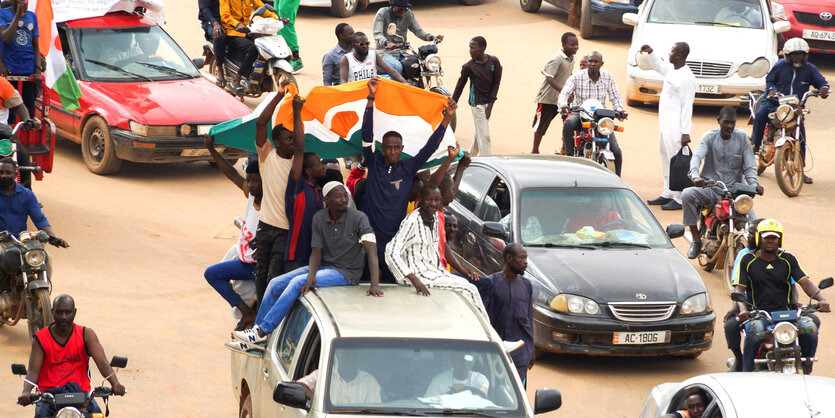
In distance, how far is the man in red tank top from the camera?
7910 millimetres

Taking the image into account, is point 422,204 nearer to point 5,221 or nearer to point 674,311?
point 674,311

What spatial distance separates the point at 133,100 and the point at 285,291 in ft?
28.1

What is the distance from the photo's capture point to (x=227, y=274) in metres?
9.98

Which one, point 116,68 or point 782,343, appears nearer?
point 782,343

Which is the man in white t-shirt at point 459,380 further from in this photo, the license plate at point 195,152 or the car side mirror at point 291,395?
the license plate at point 195,152

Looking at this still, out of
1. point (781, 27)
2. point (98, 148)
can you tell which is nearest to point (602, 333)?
point (98, 148)

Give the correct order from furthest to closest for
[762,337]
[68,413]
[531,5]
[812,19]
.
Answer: [531,5], [812,19], [762,337], [68,413]

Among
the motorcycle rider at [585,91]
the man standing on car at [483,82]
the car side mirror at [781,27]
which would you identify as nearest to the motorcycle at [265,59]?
the man standing on car at [483,82]

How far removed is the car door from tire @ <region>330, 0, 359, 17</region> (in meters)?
19.2

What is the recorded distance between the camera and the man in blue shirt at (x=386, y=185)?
30.5 feet

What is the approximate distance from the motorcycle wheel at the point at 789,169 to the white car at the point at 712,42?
316 cm

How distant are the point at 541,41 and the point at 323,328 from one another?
19232mm

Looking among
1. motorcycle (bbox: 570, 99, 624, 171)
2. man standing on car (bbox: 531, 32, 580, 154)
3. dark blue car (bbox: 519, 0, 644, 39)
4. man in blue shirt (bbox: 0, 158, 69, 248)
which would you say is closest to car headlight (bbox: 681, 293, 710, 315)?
motorcycle (bbox: 570, 99, 624, 171)

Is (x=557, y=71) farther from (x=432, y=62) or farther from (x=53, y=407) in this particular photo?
(x=53, y=407)
